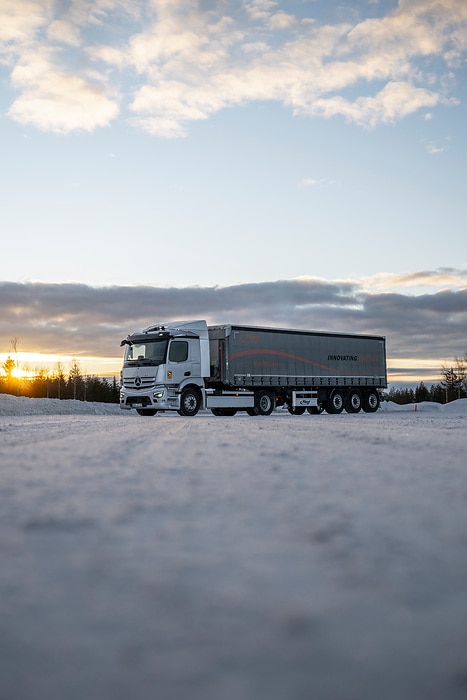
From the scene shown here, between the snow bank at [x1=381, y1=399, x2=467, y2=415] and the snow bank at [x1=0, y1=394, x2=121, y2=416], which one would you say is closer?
the snow bank at [x1=0, y1=394, x2=121, y2=416]

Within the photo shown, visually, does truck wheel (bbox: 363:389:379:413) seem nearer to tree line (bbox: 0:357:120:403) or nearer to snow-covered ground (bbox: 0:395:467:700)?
snow-covered ground (bbox: 0:395:467:700)

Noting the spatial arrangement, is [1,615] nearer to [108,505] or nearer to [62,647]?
[62,647]

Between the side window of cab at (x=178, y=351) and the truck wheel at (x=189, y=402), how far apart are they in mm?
1170

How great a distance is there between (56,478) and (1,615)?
274 cm

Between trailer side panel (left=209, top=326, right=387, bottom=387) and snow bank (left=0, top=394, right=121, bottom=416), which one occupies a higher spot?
trailer side panel (left=209, top=326, right=387, bottom=387)

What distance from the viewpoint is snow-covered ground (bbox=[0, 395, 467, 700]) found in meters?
1.47

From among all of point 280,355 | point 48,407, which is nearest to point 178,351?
point 280,355

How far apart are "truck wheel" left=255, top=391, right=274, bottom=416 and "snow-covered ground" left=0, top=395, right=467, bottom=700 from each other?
948 inches

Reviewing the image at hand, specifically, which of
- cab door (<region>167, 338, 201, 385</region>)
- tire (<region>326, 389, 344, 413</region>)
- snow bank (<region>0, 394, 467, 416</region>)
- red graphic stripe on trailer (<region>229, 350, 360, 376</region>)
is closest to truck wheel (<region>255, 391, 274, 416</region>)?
Answer: red graphic stripe on trailer (<region>229, 350, 360, 376</region>)

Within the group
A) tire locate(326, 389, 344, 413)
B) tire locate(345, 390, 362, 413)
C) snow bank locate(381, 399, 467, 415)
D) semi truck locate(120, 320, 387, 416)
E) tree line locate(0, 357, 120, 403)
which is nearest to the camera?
semi truck locate(120, 320, 387, 416)

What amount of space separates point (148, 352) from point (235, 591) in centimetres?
2303

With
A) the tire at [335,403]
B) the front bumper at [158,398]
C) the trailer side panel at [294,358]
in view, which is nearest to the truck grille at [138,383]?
the front bumper at [158,398]

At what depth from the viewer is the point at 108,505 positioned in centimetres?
347

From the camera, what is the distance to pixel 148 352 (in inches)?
976
